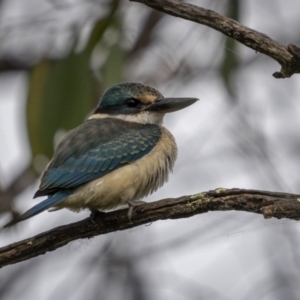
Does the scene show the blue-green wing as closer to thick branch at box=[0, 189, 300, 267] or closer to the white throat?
the white throat

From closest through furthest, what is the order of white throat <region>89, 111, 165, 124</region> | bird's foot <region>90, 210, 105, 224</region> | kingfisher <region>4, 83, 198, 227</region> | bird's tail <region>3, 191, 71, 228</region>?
bird's tail <region>3, 191, 71, 228</region> < bird's foot <region>90, 210, 105, 224</region> < kingfisher <region>4, 83, 198, 227</region> < white throat <region>89, 111, 165, 124</region>

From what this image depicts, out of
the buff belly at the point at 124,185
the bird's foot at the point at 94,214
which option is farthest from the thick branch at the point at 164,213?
the buff belly at the point at 124,185

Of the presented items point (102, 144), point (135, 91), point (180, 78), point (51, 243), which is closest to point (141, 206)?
point (51, 243)

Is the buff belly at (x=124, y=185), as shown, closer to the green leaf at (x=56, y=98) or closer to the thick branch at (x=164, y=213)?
the thick branch at (x=164, y=213)

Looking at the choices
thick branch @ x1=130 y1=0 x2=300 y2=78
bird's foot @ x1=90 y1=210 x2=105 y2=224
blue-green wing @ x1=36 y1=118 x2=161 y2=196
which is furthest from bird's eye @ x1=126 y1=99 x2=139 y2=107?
thick branch @ x1=130 y1=0 x2=300 y2=78

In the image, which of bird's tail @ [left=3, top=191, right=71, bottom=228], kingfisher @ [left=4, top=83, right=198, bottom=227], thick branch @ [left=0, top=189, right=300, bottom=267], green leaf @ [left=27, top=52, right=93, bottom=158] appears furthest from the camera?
green leaf @ [left=27, top=52, right=93, bottom=158]

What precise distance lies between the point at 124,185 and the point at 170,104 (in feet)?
2.31

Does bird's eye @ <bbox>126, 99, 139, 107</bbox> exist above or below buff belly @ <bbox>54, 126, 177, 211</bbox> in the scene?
above

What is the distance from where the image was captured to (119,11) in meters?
4.35

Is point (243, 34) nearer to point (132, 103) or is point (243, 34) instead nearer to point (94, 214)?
point (94, 214)

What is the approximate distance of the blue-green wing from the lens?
11.4ft

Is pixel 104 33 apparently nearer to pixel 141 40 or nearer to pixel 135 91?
pixel 135 91

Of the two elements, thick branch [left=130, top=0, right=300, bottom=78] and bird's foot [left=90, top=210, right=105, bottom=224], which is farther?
bird's foot [left=90, top=210, right=105, bottom=224]

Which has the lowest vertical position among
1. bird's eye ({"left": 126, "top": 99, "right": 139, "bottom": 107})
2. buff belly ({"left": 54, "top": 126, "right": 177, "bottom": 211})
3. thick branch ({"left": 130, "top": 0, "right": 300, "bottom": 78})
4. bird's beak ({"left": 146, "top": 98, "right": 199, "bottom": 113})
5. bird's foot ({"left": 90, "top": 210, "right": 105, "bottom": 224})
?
bird's foot ({"left": 90, "top": 210, "right": 105, "bottom": 224})
